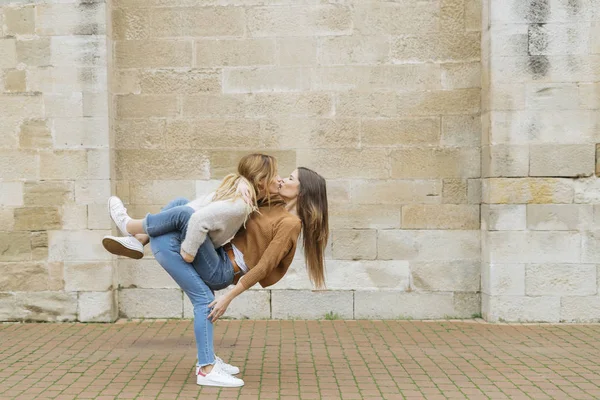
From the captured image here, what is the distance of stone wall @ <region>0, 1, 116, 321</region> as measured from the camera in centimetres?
764

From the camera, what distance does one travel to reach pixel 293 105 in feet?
25.8

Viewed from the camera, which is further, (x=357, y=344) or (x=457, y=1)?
(x=457, y=1)

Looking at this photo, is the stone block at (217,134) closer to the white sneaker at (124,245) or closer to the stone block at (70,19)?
the stone block at (70,19)

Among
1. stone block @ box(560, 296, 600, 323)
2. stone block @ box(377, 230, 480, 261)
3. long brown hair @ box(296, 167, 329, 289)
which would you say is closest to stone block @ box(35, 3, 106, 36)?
long brown hair @ box(296, 167, 329, 289)

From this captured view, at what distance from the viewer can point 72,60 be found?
7645mm

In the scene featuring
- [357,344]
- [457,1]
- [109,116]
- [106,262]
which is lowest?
[357,344]

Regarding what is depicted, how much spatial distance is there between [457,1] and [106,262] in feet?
15.0

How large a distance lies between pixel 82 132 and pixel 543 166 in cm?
471

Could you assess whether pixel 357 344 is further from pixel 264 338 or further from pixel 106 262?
pixel 106 262

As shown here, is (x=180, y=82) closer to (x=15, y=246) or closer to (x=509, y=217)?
(x=15, y=246)

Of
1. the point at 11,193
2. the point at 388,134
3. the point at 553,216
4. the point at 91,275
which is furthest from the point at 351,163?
the point at 11,193

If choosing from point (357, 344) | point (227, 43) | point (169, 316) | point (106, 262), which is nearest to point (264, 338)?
point (357, 344)

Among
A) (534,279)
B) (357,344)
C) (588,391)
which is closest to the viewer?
(588,391)

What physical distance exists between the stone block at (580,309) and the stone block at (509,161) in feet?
4.47
